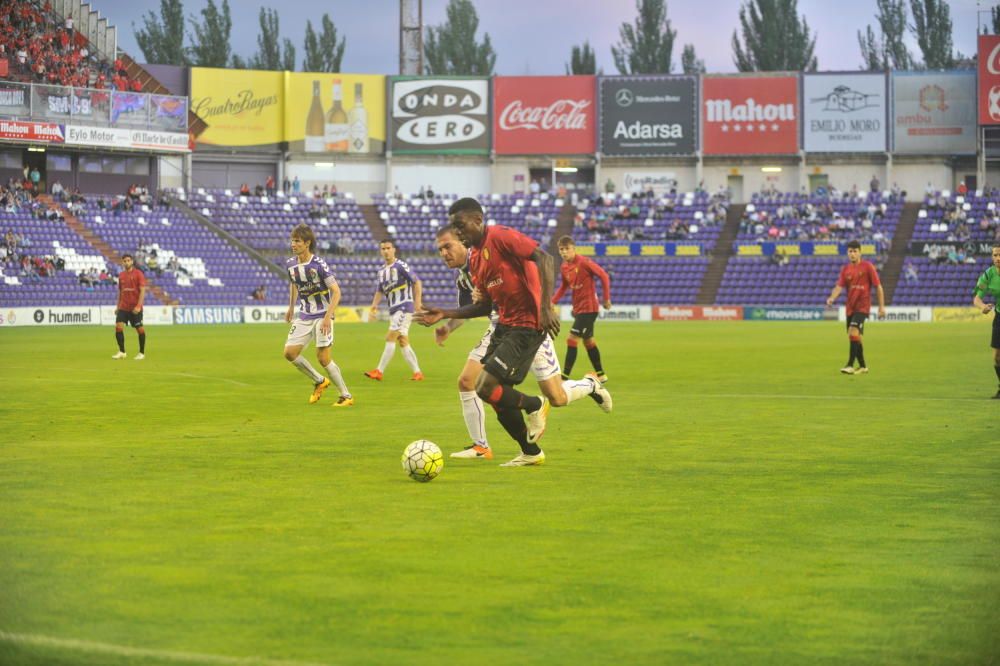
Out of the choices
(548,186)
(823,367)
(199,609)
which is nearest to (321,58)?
(548,186)

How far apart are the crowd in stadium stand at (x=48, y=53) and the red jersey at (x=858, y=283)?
49.0 metres

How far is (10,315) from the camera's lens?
50250mm

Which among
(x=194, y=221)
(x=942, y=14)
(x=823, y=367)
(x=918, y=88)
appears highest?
(x=942, y=14)

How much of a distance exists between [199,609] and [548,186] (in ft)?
240

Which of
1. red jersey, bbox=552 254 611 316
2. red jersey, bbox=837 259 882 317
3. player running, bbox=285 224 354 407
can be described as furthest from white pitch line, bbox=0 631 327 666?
red jersey, bbox=837 259 882 317

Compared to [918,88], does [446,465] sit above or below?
below

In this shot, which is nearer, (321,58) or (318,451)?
(318,451)

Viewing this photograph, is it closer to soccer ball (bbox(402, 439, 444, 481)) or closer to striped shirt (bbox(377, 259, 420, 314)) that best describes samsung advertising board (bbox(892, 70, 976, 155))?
striped shirt (bbox(377, 259, 420, 314))

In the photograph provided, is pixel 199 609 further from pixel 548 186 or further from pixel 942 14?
pixel 942 14

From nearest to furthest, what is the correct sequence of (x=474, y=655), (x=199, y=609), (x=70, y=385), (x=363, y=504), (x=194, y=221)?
(x=474, y=655)
(x=199, y=609)
(x=363, y=504)
(x=70, y=385)
(x=194, y=221)

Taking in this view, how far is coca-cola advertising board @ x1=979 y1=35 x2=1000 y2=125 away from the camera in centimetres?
7106

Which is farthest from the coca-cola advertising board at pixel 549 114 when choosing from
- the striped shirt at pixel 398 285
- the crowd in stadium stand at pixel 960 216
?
the striped shirt at pixel 398 285

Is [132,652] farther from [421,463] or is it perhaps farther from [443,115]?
[443,115]

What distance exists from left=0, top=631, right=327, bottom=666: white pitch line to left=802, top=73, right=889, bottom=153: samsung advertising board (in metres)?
73.9
